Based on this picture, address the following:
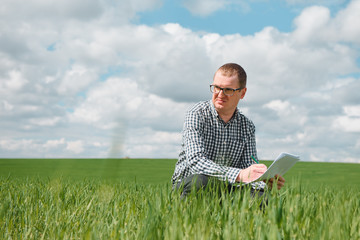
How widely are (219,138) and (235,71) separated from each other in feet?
2.39

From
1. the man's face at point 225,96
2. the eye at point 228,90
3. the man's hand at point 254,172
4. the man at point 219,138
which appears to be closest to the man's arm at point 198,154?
the man at point 219,138

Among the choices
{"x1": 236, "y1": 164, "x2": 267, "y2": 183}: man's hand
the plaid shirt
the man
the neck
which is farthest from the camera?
the neck

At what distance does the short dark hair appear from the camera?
10.4 feet

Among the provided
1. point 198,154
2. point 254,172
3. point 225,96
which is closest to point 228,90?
point 225,96

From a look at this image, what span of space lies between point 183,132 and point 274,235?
6.21 feet

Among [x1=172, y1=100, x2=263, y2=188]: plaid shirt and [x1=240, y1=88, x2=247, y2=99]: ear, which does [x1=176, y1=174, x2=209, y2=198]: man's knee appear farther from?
[x1=240, y1=88, x2=247, y2=99]: ear

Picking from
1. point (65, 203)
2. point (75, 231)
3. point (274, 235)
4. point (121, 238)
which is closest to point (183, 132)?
point (65, 203)

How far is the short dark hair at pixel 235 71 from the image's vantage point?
316 cm

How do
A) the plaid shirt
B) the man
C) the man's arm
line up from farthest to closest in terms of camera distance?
the plaid shirt, the man, the man's arm

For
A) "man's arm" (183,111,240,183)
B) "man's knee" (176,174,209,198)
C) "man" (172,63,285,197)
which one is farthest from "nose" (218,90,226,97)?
"man's knee" (176,174,209,198)

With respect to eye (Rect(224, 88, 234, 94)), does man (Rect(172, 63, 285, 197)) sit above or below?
below

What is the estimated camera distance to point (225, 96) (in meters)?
3.20

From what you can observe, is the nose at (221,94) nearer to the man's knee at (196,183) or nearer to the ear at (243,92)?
the ear at (243,92)

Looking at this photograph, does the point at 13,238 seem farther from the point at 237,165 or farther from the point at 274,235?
the point at 237,165
